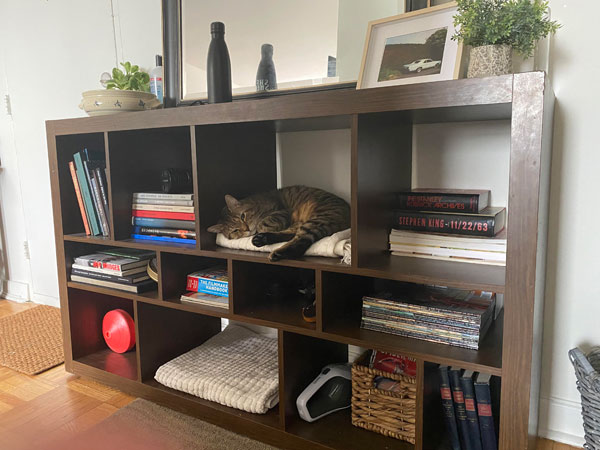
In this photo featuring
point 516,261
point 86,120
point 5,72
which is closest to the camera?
point 516,261

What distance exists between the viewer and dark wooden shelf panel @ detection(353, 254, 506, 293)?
96 cm

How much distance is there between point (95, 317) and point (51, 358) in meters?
0.31

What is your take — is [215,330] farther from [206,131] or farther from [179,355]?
[206,131]

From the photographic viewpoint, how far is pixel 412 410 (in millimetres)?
1167

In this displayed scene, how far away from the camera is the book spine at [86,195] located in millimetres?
1601

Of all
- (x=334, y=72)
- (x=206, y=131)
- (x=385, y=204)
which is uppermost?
(x=334, y=72)

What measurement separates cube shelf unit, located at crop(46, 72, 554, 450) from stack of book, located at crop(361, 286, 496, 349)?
3cm

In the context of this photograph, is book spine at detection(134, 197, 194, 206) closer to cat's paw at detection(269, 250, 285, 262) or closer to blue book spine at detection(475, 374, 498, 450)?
cat's paw at detection(269, 250, 285, 262)

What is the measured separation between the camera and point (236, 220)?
1.35 metres

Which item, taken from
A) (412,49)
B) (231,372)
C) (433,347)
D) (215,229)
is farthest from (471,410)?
(412,49)

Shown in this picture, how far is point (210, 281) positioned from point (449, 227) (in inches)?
29.5

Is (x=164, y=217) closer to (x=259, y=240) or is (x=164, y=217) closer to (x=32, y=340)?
(x=259, y=240)

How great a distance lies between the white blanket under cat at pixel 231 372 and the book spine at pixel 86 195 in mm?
563

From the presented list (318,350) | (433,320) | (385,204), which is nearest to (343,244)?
(385,204)
